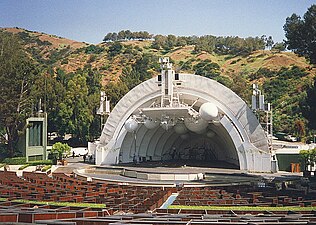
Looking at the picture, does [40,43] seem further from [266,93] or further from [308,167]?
[308,167]

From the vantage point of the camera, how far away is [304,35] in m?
32.1

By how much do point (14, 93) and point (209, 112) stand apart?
78.4 feet

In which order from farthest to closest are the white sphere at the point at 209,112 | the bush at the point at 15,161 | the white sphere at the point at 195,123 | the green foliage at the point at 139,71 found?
the green foliage at the point at 139,71 → the bush at the point at 15,161 → the white sphere at the point at 195,123 → the white sphere at the point at 209,112

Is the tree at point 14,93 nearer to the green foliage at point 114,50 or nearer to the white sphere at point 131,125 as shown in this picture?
the white sphere at point 131,125

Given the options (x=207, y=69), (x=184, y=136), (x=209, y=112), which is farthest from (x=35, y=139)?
(x=207, y=69)

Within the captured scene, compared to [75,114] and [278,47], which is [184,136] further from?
[278,47]

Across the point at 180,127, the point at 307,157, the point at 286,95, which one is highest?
the point at 286,95

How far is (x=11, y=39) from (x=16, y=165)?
20.8 metres

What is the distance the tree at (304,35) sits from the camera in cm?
3159

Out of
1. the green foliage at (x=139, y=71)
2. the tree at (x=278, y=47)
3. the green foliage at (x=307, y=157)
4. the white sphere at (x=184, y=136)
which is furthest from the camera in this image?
the tree at (x=278, y=47)

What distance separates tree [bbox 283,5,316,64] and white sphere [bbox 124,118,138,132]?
650 inches

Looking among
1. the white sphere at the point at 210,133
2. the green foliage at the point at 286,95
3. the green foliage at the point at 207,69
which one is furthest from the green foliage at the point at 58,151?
the green foliage at the point at 207,69

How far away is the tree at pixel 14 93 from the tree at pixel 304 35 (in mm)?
29910

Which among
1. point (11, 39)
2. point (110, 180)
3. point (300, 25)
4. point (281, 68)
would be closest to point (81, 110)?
point (11, 39)
